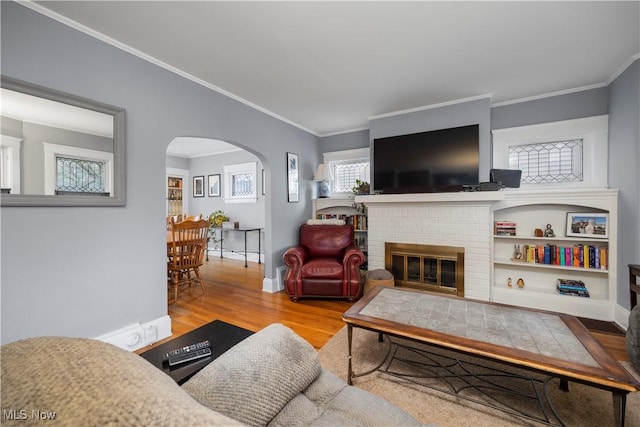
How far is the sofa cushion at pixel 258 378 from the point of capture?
0.75 m

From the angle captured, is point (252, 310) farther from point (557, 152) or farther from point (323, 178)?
point (557, 152)

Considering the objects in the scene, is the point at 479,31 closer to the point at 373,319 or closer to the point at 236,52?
the point at 236,52

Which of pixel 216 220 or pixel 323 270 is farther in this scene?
pixel 216 220

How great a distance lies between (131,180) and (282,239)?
2.09 meters

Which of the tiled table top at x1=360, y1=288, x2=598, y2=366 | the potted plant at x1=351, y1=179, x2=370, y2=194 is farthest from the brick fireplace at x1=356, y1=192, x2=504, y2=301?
the tiled table top at x1=360, y1=288, x2=598, y2=366

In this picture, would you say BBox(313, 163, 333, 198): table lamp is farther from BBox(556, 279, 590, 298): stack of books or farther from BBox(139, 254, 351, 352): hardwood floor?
BBox(556, 279, 590, 298): stack of books

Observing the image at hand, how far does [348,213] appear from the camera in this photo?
4395 mm

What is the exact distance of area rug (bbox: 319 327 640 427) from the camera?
1400mm

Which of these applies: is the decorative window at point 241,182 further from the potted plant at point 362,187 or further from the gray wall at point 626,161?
the gray wall at point 626,161

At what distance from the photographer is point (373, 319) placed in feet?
5.42

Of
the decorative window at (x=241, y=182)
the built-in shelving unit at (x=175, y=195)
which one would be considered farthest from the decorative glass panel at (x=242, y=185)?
the built-in shelving unit at (x=175, y=195)

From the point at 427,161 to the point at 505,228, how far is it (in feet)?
4.13

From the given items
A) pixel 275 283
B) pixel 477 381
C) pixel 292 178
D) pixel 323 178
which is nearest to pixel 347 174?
pixel 323 178

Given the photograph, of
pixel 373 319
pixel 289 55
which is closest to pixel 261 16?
pixel 289 55
